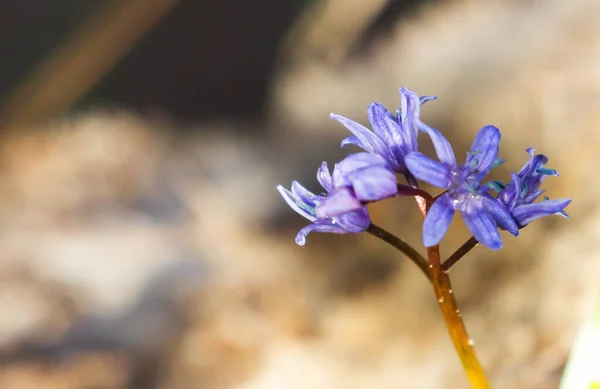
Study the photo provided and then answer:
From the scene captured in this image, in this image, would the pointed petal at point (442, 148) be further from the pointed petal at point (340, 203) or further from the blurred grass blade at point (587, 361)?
the blurred grass blade at point (587, 361)

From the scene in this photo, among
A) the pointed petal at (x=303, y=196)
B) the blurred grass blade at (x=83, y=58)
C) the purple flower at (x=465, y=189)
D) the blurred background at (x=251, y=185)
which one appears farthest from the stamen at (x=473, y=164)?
the blurred grass blade at (x=83, y=58)

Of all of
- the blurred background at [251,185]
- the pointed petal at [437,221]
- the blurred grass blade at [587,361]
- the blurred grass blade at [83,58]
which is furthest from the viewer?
the blurred grass blade at [83,58]

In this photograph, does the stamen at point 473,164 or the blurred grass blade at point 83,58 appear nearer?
the stamen at point 473,164

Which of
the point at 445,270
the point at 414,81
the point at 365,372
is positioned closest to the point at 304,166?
the point at 414,81

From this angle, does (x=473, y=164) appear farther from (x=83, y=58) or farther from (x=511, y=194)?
(x=83, y=58)

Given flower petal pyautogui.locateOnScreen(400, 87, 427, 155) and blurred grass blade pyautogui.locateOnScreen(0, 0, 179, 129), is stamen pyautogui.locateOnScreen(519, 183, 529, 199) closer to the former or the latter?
flower petal pyautogui.locateOnScreen(400, 87, 427, 155)

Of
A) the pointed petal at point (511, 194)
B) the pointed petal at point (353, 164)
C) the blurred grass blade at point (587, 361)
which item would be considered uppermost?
the pointed petal at point (353, 164)

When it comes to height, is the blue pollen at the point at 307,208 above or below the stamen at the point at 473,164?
above

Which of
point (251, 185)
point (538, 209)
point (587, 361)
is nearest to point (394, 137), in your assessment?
point (538, 209)
